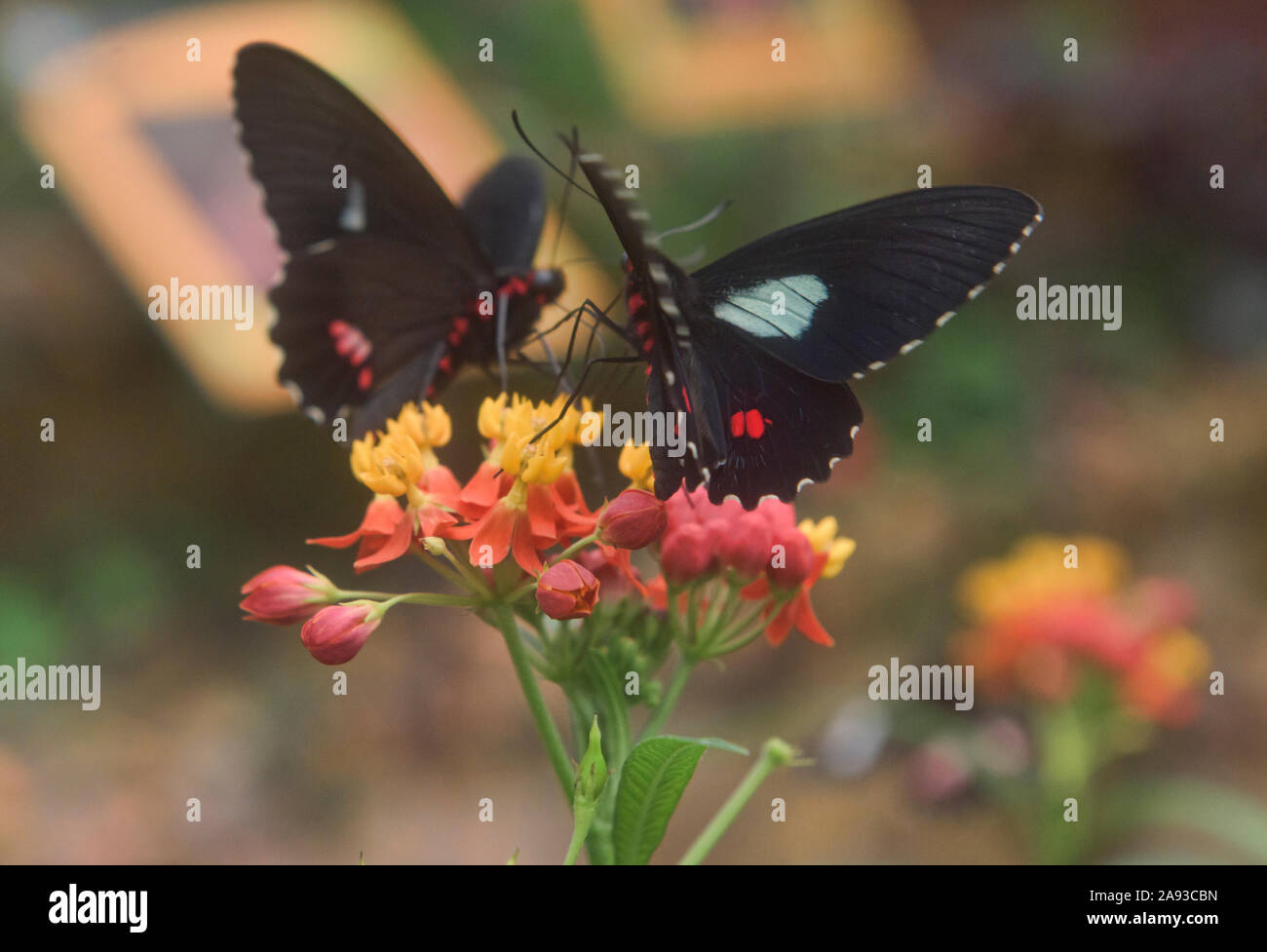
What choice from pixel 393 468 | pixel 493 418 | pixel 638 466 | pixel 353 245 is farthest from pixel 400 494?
pixel 353 245

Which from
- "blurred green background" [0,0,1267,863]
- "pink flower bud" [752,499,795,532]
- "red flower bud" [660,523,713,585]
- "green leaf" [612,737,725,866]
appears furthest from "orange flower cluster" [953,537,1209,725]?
"green leaf" [612,737,725,866]

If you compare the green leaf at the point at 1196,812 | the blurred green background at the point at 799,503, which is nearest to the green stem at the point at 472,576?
the green leaf at the point at 1196,812

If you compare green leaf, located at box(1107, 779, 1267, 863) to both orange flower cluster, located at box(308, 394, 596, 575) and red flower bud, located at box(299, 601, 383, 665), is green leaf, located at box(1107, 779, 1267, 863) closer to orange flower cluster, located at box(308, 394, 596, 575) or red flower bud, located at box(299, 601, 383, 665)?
orange flower cluster, located at box(308, 394, 596, 575)

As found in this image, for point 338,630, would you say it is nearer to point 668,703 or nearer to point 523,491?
point 523,491

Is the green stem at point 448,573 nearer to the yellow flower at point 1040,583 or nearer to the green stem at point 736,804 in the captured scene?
the green stem at point 736,804
